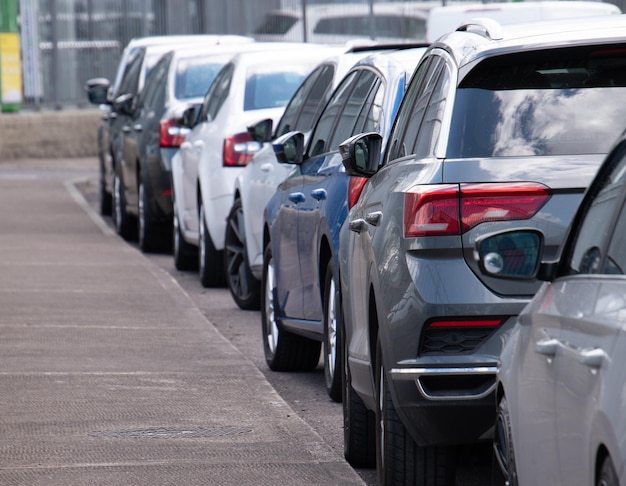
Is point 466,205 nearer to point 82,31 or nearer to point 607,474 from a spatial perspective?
point 607,474

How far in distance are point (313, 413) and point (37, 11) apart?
27058mm

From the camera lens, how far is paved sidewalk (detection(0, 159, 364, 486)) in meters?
6.75

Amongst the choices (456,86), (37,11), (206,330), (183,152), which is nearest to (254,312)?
(206,330)

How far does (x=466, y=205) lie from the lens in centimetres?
537

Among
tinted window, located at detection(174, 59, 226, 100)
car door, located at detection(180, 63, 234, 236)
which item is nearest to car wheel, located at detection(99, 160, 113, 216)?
tinted window, located at detection(174, 59, 226, 100)

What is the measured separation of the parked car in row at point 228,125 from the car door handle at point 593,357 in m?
9.27

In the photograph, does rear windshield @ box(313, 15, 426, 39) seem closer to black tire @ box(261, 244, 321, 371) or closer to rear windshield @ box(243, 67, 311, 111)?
rear windshield @ box(243, 67, 311, 111)

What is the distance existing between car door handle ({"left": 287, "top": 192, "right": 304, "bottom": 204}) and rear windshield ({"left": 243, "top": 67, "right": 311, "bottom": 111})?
4309 millimetres

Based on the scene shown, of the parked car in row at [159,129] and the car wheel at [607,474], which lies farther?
the parked car in row at [159,129]

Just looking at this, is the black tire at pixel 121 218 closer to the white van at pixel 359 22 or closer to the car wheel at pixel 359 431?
the white van at pixel 359 22

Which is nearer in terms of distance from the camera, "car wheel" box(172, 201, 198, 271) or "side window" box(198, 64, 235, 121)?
"side window" box(198, 64, 235, 121)

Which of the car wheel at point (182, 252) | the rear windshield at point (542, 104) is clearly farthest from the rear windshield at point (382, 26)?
the rear windshield at point (542, 104)

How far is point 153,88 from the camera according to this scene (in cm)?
1681

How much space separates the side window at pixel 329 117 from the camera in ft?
28.4
